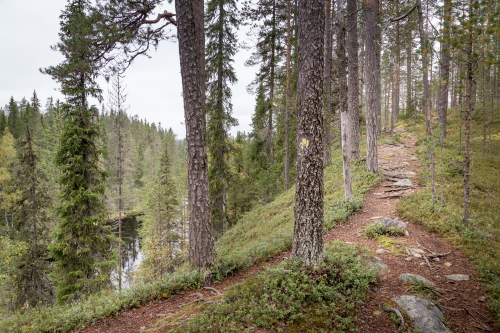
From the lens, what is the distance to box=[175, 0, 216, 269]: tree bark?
4906mm

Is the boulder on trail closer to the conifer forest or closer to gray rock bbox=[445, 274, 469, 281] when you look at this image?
the conifer forest

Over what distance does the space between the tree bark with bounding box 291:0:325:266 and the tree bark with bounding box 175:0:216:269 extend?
220cm

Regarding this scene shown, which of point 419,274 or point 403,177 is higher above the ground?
point 403,177

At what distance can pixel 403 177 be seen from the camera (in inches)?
408

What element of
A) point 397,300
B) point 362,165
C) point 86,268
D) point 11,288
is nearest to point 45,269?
point 11,288

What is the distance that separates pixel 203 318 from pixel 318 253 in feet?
7.46

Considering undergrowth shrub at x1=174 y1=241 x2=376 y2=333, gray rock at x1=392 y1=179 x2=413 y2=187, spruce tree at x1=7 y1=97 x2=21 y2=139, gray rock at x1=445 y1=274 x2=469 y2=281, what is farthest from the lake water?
spruce tree at x1=7 y1=97 x2=21 y2=139

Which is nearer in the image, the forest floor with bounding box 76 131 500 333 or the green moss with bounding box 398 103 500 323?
the forest floor with bounding box 76 131 500 333

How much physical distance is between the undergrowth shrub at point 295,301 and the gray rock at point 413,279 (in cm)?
56

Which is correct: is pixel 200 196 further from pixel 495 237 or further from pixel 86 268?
pixel 86 268

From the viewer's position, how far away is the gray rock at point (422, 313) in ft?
10.3

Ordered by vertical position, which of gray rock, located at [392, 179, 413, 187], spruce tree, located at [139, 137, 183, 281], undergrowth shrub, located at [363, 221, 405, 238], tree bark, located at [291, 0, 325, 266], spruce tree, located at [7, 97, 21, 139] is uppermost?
spruce tree, located at [7, 97, 21, 139]

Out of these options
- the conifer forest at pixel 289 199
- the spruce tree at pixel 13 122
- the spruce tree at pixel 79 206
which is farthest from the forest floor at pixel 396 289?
the spruce tree at pixel 13 122

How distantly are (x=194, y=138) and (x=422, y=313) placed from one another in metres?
5.03
